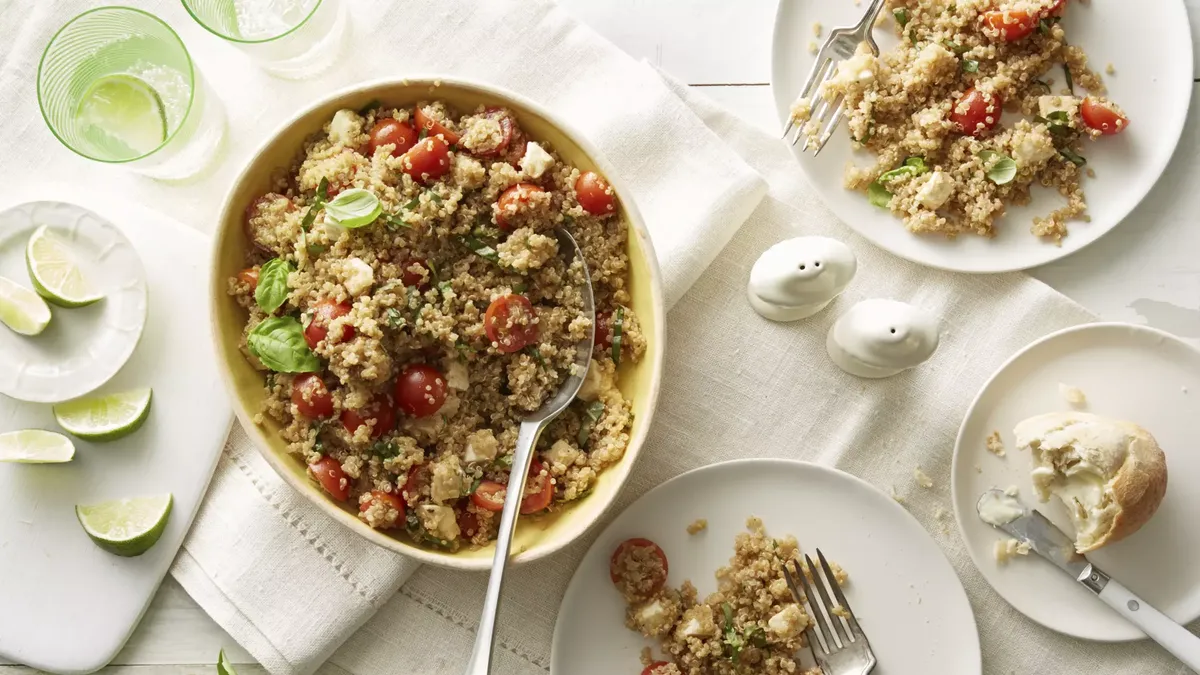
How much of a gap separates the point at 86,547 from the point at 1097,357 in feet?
9.13

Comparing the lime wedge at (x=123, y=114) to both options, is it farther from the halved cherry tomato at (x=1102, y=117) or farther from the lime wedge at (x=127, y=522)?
the halved cherry tomato at (x=1102, y=117)

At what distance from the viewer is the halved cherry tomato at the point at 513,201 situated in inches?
87.1

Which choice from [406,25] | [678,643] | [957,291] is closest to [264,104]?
[406,25]

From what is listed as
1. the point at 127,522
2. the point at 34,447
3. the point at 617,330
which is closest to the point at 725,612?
the point at 617,330

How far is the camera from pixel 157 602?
2611mm

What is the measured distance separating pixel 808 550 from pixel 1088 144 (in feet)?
4.53

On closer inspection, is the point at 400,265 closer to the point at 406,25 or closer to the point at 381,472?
the point at 381,472

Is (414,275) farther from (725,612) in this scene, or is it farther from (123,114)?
(725,612)

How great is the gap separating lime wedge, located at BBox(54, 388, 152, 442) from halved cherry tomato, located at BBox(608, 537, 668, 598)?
131 centimetres

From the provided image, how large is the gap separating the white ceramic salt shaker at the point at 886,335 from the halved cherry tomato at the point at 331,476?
4.28 feet

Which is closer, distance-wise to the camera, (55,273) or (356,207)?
(356,207)

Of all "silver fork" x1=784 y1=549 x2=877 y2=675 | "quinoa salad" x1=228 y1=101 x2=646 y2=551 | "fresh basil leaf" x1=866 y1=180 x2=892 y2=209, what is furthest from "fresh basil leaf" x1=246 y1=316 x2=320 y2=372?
"fresh basil leaf" x1=866 y1=180 x2=892 y2=209

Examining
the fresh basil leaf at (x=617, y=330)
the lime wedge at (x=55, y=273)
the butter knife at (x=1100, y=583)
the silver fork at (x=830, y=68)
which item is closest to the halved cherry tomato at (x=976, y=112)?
the silver fork at (x=830, y=68)

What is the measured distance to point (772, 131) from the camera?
9.09 ft
